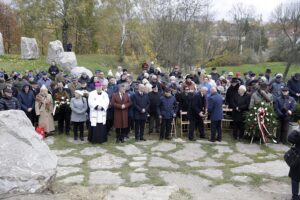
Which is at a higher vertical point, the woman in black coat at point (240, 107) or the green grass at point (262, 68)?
the green grass at point (262, 68)

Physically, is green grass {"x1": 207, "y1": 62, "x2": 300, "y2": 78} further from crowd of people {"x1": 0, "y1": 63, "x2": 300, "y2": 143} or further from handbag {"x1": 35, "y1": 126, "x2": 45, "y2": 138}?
handbag {"x1": 35, "y1": 126, "x2": 45, "y2": 138}

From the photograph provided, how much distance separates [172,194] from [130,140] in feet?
14.2

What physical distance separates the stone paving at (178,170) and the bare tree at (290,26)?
24.1m

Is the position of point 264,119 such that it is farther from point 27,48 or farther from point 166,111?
point 27,48

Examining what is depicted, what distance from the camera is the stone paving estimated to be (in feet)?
22.7

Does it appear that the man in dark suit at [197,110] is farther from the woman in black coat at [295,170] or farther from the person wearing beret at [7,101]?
the person wearing beret at [7,101]

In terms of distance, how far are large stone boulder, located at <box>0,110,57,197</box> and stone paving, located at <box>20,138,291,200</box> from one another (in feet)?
2.89

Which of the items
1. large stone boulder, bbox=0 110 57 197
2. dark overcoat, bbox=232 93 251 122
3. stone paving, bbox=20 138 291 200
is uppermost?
dark overcoat, bbox=232 93 251 122

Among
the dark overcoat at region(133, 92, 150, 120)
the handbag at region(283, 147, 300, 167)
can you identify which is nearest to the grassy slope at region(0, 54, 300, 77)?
the dark overcoat at region(133, 92, 150, 120)

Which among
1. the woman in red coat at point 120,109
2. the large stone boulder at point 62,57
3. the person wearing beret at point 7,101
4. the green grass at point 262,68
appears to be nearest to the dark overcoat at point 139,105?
the woman in red coat at point 120,109

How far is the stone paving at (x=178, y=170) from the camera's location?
6.91 m

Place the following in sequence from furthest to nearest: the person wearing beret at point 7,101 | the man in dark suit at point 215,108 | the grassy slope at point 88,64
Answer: the grassy slope at point 88,64
the man in dark suit at point 215,108
the person wearing beret at point 7,101

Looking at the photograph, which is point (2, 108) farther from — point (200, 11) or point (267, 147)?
point (200, 11)

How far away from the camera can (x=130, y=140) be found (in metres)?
10.9
